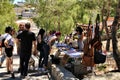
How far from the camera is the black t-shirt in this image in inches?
461

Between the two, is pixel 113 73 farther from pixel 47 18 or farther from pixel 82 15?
pixel 82 15

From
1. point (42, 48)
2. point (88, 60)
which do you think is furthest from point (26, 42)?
point (88, 60)

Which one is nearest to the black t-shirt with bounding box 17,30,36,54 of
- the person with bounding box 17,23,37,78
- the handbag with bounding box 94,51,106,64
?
the person with bounding box 17,23,37,78

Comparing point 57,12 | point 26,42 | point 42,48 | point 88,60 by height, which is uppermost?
point 26,42

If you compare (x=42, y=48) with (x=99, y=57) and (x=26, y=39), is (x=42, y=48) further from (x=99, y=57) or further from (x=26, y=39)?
(x=99, y=57)

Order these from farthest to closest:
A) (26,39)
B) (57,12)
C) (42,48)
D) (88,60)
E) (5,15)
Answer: (57,12)
(5,15)
(42,48)
(26,39)
(88,60)

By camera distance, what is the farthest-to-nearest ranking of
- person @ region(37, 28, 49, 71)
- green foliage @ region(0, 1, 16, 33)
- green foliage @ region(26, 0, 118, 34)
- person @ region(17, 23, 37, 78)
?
1. green foliage @ region(26, 0, 118, 34)
2. green foliage @ region(0, 1, 16, 33)
3. person @ region(37, 28, 49, 71)
4. person @ region(17, 23, 37, 78)

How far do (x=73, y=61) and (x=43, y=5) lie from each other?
106 ft

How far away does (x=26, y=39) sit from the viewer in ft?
38.6

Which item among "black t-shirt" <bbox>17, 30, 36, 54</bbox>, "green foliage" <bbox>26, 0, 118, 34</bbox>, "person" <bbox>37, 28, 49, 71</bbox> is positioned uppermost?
"black t-shirt" <bbox>17, 30, 36, 54</bbox>

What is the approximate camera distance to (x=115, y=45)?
34.7ft

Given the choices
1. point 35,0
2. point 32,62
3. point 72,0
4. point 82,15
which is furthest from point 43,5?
point 32,62

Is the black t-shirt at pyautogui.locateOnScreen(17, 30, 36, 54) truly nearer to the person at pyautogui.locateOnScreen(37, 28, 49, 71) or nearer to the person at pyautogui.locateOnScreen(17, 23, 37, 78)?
the person at pyautogui.locateOnScreen(17, 23, 37, 78)

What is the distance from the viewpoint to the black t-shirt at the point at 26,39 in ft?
38.4
